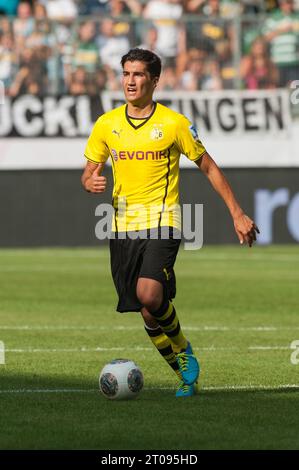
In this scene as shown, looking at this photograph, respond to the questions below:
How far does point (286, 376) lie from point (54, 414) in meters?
2.43

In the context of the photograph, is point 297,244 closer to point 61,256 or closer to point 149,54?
point 61,256

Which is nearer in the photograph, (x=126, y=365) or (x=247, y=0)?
(x=126, y=365)

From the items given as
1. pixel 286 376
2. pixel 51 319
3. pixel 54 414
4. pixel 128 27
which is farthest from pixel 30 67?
pixel 54 414

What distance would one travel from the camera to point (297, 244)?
25125 mm

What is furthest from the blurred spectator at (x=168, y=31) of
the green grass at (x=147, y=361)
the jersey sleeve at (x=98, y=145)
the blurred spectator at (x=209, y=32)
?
the jersey sleeve at (x=98, y=145)

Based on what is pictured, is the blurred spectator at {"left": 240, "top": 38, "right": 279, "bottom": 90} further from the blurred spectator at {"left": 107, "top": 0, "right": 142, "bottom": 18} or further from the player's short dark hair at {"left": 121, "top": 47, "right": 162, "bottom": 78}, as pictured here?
the player's short dark hair at {"left": 121, "top": 47, "right": 162, "bottom": 78}

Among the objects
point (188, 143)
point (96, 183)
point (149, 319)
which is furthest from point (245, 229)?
point (96, 183)

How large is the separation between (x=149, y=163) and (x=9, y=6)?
58.2 feet

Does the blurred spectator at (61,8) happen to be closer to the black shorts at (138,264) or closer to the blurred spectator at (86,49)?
the blurred spectator at (86,49)

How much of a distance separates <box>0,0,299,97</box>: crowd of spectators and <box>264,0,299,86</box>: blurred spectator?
0.02m

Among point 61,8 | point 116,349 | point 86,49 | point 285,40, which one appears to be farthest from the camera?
point 61,8

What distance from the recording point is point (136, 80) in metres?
8.35

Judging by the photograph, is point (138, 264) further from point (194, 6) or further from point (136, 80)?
point (194, 6)

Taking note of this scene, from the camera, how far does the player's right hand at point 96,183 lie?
830cm
